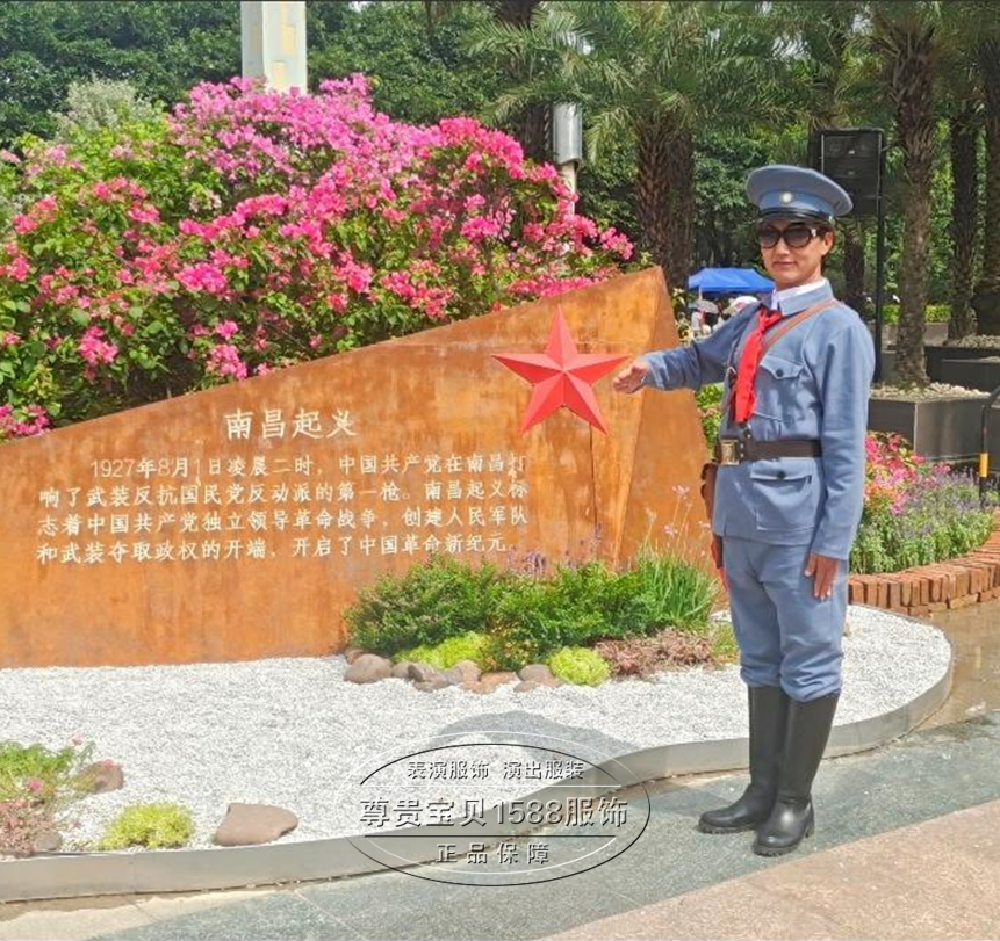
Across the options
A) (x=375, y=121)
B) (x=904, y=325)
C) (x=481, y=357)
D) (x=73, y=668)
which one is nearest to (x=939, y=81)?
(x=904, y=325)

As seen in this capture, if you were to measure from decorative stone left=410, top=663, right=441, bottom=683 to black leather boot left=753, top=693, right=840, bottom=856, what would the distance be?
1.78 m

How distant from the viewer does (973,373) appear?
56.9ft

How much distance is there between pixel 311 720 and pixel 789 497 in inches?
83.9

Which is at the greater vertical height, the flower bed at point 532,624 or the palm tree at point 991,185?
the palm tree at point 991,185

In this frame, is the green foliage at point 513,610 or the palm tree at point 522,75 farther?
the palm tree at point 522,75

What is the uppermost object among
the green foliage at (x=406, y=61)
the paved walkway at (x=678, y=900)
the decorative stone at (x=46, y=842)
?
the green foliage at (x=406, y=61)

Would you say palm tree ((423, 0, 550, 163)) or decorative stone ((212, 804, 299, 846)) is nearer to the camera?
decorative stone ((212, 804, 299, 846))

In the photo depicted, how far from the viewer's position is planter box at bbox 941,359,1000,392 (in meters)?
17.0

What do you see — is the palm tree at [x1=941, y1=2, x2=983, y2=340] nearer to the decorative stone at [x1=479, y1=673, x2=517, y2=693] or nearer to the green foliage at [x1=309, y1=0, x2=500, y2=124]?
the green foliage at [x1=309, y1=0, x2=500, y2=124]

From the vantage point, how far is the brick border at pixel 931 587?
24.2 feet

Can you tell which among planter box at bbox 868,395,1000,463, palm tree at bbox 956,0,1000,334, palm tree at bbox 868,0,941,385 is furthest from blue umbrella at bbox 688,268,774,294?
planter box at bbox 868,395,1000,463

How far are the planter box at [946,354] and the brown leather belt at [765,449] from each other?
15.2 m

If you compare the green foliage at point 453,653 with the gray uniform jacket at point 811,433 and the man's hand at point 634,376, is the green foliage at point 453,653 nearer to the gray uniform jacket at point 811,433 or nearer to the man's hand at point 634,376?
the man's hand at point 634,376

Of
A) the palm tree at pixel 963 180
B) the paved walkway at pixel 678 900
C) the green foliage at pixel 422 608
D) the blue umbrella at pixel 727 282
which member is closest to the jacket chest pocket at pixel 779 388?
the paved walkway at pixel 678 900
